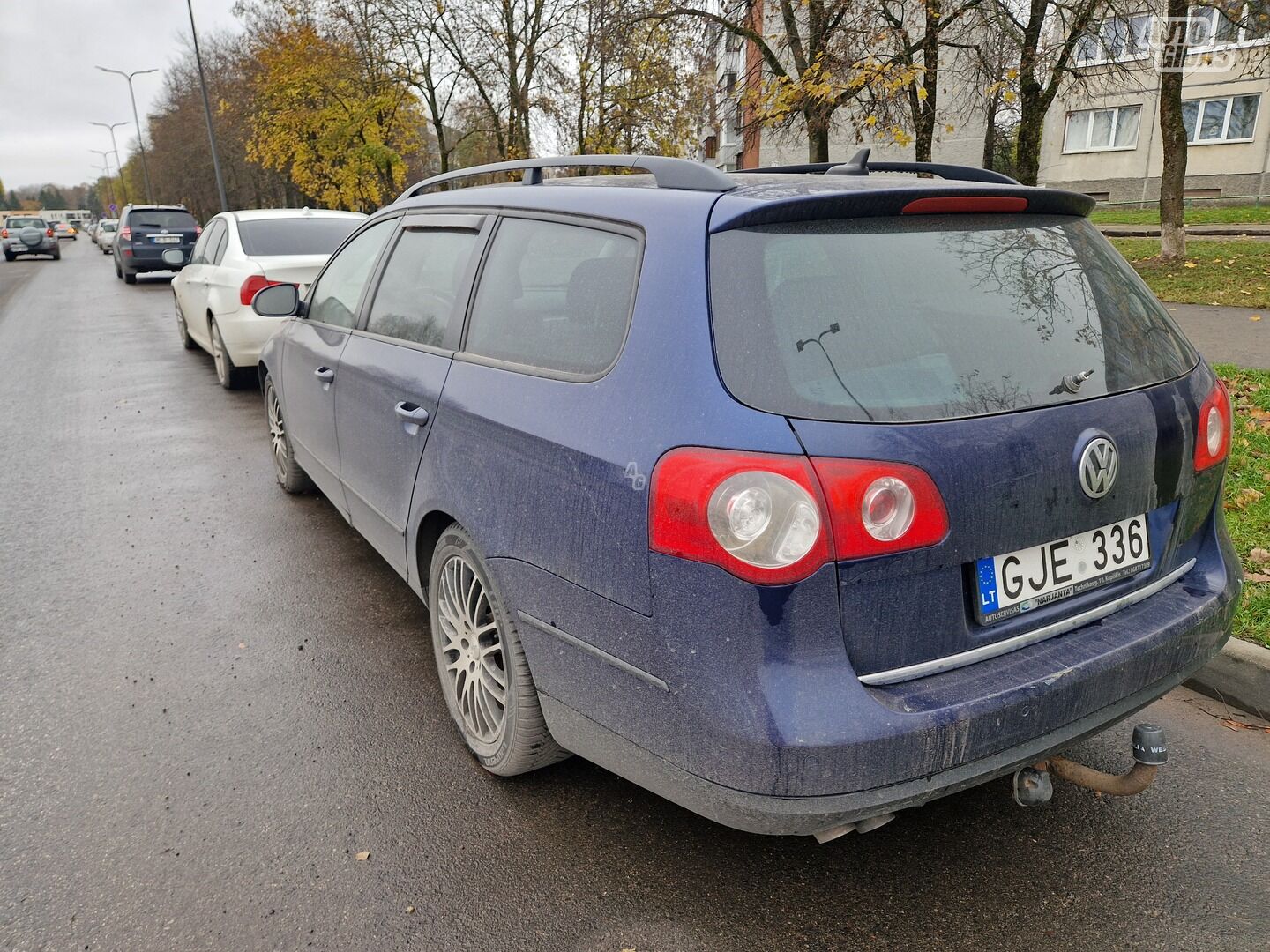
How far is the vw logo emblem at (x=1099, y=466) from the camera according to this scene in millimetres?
2102

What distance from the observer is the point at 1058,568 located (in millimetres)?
2133

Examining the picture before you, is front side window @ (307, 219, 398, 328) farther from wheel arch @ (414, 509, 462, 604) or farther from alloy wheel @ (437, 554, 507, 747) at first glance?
alloy wheel @ (437, 554, 507, 747)

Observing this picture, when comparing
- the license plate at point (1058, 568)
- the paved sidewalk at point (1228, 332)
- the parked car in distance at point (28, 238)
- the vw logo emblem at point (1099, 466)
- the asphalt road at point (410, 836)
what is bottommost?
the asphalt road at point (410, 836)

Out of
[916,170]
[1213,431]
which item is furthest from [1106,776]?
[916,170]

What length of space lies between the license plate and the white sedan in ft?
23.2

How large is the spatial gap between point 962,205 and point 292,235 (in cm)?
788

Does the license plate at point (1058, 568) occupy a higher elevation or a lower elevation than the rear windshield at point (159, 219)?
lower

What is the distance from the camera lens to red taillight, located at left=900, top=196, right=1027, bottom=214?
2.23 m

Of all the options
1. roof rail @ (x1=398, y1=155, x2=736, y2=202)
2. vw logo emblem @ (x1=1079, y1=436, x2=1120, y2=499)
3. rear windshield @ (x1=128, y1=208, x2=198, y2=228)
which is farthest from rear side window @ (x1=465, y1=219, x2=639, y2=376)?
rear windshield @ (x1=128, y1=208, x2=198, y2=228)

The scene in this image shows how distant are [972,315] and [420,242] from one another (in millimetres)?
2144

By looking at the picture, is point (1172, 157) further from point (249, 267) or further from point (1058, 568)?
point (1058, 568)

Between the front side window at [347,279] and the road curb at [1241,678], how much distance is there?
3.48 m

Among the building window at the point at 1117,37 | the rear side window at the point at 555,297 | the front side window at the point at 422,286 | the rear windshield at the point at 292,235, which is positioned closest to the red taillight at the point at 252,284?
the rear windshield at the point at 292,235

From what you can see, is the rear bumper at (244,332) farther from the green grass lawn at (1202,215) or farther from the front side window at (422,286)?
the green grass lawn at (1202,215)
